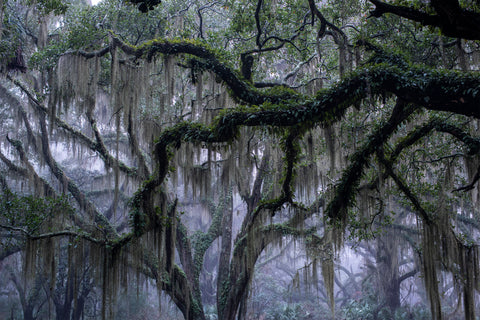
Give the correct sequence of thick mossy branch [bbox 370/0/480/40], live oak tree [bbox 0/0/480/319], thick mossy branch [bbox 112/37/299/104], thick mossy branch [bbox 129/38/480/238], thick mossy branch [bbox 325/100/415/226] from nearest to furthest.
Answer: thick mossy branch [bbox 370/0/480/40], thick mossy branch [bbox 129/38/480/238], live oak tree [bbox 0/0/480/319], thick mossy branch [bbox 325/100/415/226], thick mossy branch [bbox 112/37/299/104]

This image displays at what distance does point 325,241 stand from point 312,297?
1379 cm

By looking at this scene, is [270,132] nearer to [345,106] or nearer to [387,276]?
[345,106]

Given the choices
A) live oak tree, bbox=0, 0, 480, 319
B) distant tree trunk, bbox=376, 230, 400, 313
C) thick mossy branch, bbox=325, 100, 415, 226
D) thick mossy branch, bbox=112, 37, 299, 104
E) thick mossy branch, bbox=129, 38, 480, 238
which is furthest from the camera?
distant tree trunk, bbox=376, 230, 400, 313

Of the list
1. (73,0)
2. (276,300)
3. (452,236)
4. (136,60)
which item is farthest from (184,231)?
(276,300)

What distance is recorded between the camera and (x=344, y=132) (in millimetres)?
6777

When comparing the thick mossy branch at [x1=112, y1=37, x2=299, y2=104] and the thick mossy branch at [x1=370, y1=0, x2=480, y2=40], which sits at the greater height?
the thick mossy branch at [x1=112, y1=37, x2=299, y2=104]

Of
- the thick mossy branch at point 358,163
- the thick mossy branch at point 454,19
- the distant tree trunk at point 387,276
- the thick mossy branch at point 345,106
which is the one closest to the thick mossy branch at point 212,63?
the thick mossy branch at point 345,106

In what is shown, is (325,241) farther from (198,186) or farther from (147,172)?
(147,172)

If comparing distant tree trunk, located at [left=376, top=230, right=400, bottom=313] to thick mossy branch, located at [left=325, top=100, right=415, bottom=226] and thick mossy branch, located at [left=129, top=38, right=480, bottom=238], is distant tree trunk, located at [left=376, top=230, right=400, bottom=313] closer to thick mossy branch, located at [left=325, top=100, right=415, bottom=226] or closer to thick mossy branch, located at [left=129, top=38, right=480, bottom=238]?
thick mossy branch, located at [left=325, top=100, right=415, bottom=226]

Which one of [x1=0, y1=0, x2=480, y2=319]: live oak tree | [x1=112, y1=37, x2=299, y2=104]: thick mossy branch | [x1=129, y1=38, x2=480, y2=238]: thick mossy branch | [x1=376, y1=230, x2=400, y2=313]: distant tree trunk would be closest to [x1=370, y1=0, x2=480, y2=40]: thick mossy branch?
[x1=0, y1=0, x2=480, y2=319]: live oak tree

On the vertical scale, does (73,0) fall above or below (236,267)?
above

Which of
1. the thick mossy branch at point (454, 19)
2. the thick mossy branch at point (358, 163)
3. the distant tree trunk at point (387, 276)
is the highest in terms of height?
the thick mossy branch at point (454, 19)

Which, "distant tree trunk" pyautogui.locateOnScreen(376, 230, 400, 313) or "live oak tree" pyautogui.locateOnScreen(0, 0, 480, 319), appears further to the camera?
"distant tree trunk" pyautogui.locateOnScreen(376, 230, 400, 313)

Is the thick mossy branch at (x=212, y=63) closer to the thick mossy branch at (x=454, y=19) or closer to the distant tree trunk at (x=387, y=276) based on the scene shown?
the thick mossy branch at (x=454, y=19)
